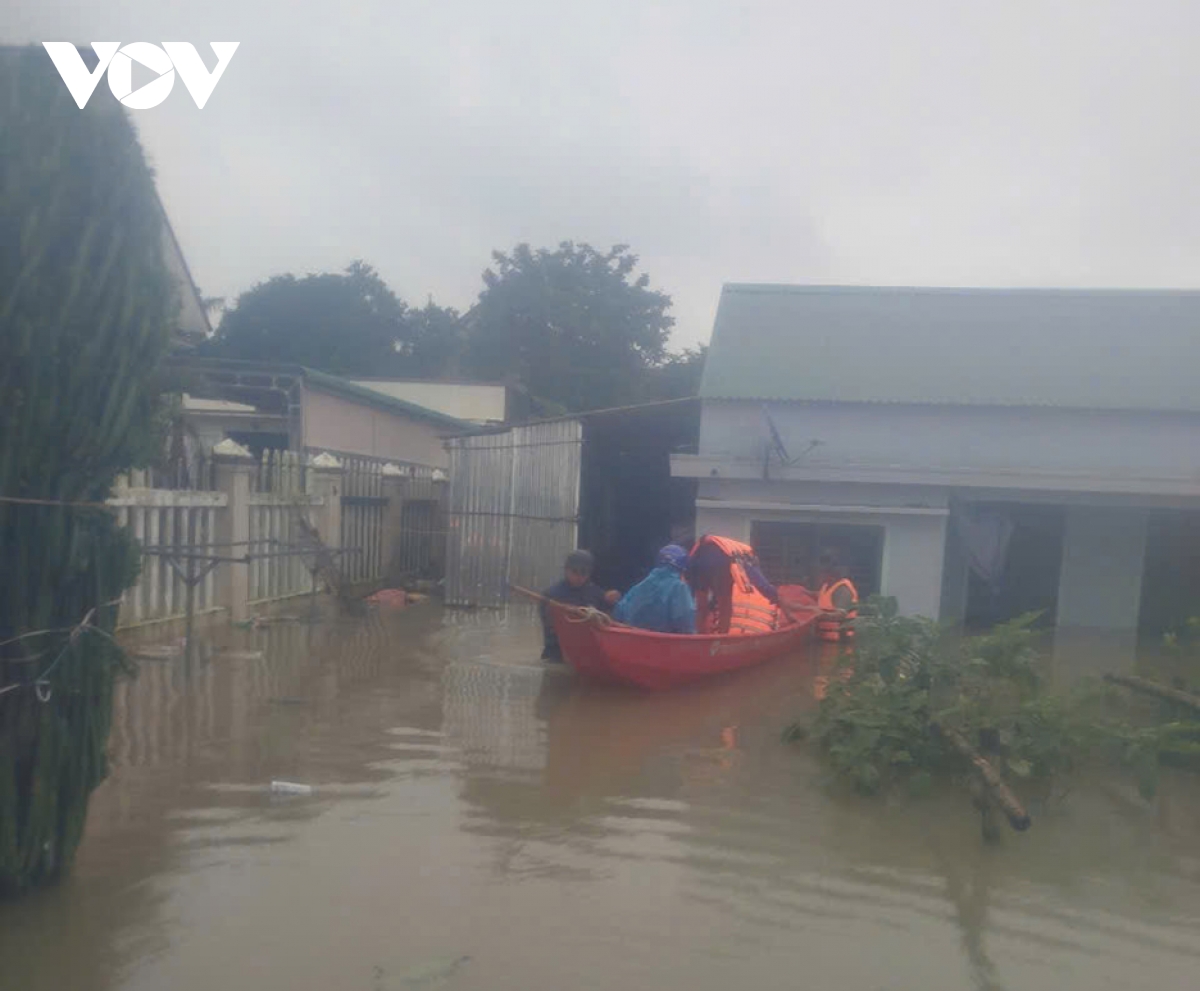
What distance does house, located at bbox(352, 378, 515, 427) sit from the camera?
35188mm

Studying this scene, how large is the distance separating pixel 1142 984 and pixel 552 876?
8.91 feet

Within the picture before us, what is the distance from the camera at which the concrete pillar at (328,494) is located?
648 inches

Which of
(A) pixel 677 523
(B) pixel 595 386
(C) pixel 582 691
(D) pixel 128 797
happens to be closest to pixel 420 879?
(D) pixel 128 797

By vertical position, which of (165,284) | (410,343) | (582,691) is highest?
(410,343)

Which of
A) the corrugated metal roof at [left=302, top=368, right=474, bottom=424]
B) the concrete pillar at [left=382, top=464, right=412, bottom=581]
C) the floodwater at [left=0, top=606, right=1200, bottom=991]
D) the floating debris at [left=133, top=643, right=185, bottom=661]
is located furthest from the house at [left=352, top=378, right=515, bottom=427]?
the floodwater at [left=0, top=606, right=1200, bottom=991]

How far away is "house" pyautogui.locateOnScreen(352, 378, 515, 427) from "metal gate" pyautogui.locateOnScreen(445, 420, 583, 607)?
58.1ft

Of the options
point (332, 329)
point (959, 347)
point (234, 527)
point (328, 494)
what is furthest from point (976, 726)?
point (332, 329)

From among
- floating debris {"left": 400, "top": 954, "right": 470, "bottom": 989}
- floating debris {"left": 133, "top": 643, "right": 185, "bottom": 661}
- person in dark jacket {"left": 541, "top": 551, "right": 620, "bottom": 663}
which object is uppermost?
person in dark jacket {"left": 541, "top": 551, "right": 620, "bottom": 663}

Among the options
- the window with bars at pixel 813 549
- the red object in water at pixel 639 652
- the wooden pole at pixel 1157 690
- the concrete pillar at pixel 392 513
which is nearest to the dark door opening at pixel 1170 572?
the window with bars at pixel 813 549

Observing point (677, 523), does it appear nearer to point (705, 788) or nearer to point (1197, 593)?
point (1197, 593)

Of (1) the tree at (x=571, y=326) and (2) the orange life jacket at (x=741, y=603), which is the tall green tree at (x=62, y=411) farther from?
(1) the tree at (x=571, y=326)

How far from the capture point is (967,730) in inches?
305

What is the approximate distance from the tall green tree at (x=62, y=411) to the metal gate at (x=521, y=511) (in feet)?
39.9

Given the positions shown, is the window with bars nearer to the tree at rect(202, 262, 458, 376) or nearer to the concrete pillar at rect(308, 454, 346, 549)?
the concrete pillar at rect(308, 454, 346, 549)
